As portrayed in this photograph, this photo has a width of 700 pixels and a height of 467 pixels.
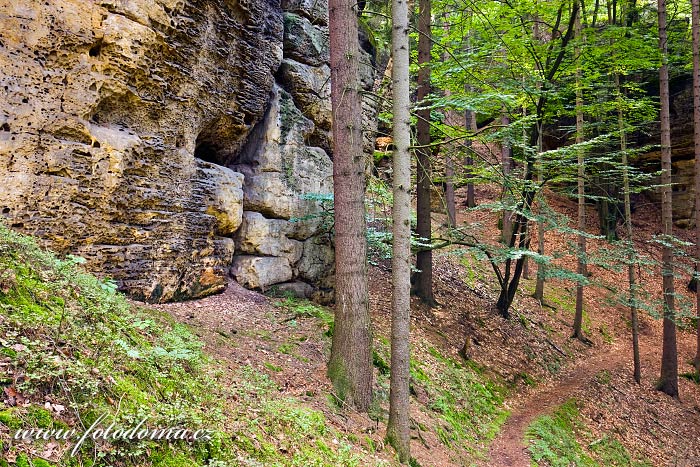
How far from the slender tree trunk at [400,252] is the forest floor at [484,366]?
0.45m

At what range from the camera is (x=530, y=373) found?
452 inches

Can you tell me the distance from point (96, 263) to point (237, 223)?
9.60ft

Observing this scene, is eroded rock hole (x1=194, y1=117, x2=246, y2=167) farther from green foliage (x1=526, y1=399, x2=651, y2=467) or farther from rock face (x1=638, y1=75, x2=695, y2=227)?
rock face (x1=638, y1=75, x2=695, y2=227)

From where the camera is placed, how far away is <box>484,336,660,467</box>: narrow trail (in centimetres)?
759

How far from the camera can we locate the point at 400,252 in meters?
5.62

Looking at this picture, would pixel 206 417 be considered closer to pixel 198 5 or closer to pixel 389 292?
pixel 198 5

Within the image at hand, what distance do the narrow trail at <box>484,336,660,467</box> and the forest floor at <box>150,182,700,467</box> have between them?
32mm

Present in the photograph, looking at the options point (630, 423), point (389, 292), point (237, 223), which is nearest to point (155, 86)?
point (237, 223)

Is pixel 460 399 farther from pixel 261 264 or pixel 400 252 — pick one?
pixel 261 264

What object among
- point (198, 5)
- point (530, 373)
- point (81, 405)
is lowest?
point (530, 373)

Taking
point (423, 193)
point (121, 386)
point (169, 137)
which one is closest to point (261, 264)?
point (169, 137)

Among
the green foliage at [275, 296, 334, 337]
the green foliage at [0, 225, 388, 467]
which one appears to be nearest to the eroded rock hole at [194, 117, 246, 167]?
the green foliage at [275, 296, 334, 337]

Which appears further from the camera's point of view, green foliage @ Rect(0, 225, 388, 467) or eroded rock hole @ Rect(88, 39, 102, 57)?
eroded rock hole @ Rect(88, 39, 102, 57)

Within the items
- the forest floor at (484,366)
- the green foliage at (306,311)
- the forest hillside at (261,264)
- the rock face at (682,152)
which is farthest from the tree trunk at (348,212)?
the rock face at (682,152)
